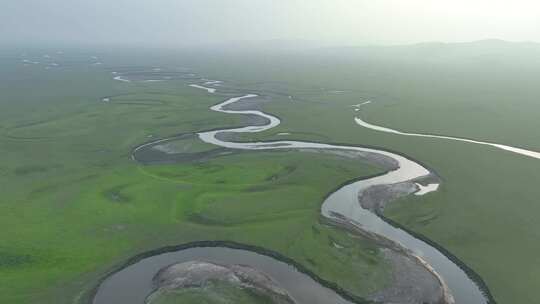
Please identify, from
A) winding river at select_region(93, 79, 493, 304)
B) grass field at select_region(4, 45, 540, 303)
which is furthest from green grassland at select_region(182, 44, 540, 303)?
winding river at select_region(93, 79, 493, 304)

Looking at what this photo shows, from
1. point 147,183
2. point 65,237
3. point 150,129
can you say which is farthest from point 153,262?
point 150,129

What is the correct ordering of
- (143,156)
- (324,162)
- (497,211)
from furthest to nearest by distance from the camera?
(143,156) < (324,162) < (497,211)

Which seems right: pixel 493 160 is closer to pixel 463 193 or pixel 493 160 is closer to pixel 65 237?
pixel 463 193

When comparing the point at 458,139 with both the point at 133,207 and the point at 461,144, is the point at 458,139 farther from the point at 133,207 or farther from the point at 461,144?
the point at 133,207

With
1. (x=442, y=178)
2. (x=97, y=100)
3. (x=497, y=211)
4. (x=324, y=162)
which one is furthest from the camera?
(x=97, y=100)

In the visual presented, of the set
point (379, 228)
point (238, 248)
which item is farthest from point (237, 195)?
point (379, 228)

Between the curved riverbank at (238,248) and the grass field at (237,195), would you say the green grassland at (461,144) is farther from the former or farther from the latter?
the curved riverbank at (238,248)
